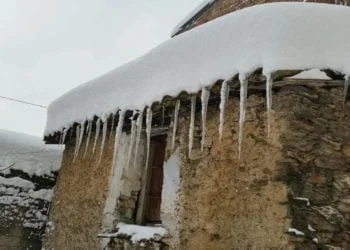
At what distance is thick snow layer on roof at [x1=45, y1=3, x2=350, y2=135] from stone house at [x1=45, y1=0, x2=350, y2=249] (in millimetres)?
22

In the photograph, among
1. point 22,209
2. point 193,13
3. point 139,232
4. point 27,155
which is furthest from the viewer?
point 193,13

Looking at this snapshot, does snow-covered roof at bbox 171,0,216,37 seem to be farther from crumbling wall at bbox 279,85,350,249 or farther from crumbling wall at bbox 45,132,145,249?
crumbling wall at bbox 279,85,350,249

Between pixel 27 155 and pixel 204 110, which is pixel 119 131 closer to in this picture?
pixel 204 110

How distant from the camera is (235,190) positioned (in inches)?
126

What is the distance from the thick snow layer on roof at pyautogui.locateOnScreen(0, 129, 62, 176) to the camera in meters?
6.71

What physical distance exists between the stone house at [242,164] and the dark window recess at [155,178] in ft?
0.03

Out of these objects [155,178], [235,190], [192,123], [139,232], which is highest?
[192,123]

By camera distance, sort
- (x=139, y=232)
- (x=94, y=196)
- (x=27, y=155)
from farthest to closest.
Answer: (x=27, y=155) → (x=94, y=196) → (x=139, y=232)

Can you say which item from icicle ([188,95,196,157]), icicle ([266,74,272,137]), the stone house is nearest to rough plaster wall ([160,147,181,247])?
the stone house

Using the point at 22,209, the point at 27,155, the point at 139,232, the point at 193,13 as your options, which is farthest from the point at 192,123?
the point at 193,13

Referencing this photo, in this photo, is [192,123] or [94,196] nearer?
[192,123]

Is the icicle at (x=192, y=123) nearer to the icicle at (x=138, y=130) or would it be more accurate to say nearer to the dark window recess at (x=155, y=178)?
the icicle at (x=138, y=130)

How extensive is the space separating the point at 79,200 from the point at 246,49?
2.91 meters

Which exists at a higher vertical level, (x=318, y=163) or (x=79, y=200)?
(x=318, y=163)
